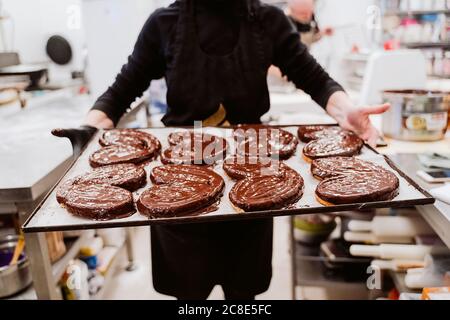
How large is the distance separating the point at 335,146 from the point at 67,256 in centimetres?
120

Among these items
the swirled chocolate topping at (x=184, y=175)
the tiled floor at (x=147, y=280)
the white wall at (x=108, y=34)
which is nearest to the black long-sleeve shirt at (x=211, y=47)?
the swirled chocolate topping at (x=184, y=175)

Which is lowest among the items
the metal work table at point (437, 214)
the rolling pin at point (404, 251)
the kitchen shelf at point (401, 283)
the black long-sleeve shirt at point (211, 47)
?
the kitchen shelf at point (401, 283)

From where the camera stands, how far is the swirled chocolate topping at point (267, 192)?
0.99 metres

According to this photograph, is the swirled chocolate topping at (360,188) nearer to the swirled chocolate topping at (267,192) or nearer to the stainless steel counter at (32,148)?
the swirled chocolate topping at (267,192)

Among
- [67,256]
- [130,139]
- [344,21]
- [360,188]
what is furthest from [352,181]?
[344,21]

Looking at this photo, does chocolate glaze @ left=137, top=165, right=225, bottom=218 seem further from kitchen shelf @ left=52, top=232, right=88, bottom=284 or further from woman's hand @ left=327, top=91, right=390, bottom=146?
kitchen shelf @ left=52, top=232, right=88, bottom=284

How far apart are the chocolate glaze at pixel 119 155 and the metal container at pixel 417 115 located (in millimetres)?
929

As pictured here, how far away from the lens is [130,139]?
1.43 meters

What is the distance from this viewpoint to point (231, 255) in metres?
1.41

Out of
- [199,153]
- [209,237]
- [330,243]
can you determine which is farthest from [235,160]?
[330,243]

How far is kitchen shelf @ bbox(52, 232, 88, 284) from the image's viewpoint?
1599mm
